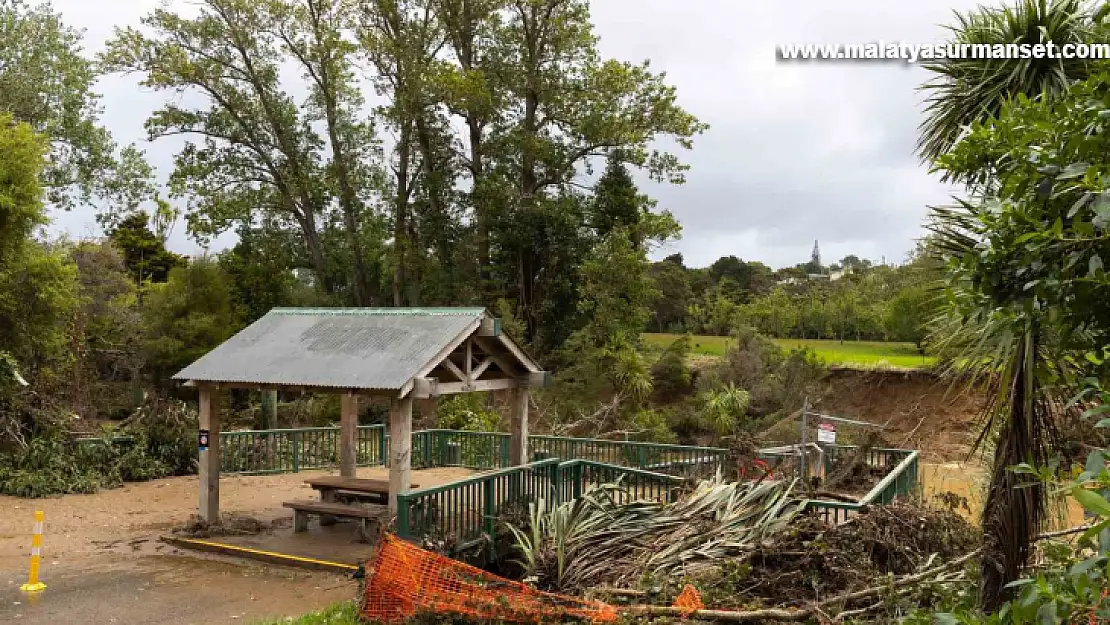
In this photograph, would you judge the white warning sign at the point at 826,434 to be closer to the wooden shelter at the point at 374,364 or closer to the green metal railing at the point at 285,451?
the wooden shelter at the point at 374,364

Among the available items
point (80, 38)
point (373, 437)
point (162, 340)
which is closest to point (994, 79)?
point (373, 437)

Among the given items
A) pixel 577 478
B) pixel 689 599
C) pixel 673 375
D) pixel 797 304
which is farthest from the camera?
pixel 797 304

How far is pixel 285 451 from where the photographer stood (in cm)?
1702

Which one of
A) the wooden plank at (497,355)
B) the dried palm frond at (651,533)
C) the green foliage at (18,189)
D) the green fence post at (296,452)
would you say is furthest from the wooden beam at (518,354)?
the green foliage at (18,189)

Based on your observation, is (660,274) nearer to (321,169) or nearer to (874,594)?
(321,169)

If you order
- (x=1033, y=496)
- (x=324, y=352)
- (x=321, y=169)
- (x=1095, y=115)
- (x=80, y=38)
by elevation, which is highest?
(x=80, y=38)

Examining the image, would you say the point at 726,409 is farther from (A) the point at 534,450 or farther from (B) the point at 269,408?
(B) the point at 269,408

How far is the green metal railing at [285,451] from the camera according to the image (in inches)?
642

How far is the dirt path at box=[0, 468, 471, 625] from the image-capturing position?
8.21 metres

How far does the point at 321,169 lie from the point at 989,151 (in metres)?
28.6

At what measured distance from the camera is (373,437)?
A: 1731cm

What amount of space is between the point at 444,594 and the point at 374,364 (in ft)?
11.9

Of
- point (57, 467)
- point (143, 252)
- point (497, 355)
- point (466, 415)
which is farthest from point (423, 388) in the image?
point (143, 252)

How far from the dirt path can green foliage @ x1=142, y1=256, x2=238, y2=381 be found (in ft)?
22.6
